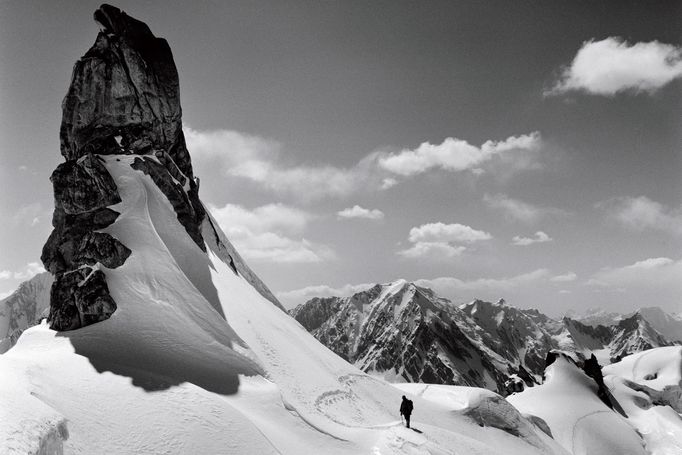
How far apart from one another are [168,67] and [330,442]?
59.3 meters

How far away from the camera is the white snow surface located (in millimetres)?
19844

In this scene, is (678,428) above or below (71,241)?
below

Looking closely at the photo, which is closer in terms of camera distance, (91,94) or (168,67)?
(91,94)

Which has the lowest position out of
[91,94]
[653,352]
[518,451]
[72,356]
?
[518,451]

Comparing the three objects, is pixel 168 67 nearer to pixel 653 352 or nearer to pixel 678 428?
pixel 678 428

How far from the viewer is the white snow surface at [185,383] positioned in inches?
781

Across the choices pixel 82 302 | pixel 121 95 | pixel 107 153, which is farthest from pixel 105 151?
pixel 82 302

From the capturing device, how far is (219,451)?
811 inches

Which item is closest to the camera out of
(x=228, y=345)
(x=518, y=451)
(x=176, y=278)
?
(x=228, y=345)

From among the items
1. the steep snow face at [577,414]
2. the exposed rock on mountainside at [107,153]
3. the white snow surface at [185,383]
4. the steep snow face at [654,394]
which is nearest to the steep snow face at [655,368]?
the steep snow face at [654,394]

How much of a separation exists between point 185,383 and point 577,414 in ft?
201

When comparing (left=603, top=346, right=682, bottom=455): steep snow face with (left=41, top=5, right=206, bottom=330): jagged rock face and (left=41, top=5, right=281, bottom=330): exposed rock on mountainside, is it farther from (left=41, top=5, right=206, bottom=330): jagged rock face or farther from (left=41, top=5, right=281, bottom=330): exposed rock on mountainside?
(left=41, top=5, right=206, bottom=330): jagged rock face

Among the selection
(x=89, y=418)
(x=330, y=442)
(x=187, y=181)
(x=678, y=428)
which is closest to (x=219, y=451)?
(x=89, y=418)

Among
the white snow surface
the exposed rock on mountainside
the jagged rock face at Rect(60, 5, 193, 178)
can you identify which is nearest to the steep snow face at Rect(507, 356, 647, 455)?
the white snow surface
